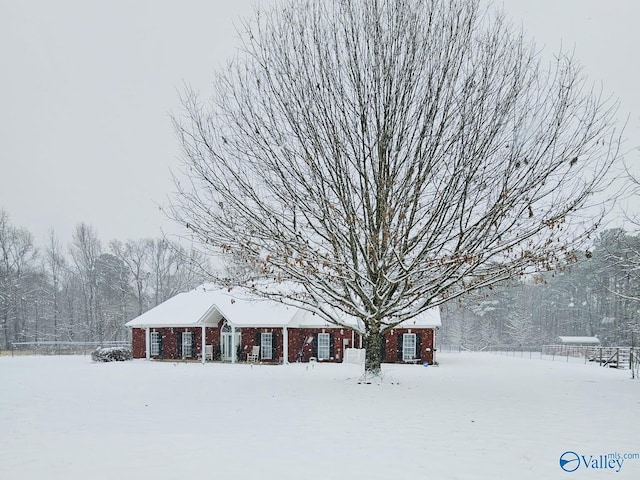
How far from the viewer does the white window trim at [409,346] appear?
26.1 meters

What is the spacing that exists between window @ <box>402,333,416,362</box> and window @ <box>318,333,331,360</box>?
3.89 meters

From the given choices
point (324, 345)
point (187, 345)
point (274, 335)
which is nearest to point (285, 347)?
point (274, 335)

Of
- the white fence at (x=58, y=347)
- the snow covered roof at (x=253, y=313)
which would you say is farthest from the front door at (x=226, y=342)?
the white fence at (x=58, y=347)

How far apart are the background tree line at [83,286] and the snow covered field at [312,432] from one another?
35.7 metres

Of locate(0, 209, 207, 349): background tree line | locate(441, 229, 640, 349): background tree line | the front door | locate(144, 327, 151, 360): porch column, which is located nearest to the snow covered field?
the front door

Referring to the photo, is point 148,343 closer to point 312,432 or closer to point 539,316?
point 312,432

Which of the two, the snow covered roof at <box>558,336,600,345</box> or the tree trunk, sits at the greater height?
the tree trunk

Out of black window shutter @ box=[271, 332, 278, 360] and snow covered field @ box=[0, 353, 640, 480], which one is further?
black window shutter @ box=[271, 332, 278, 360]

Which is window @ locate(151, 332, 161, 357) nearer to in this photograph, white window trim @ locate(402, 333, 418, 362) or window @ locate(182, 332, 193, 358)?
window @ locate(182, 332, 193, 358)

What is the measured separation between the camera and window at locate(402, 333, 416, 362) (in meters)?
26.1

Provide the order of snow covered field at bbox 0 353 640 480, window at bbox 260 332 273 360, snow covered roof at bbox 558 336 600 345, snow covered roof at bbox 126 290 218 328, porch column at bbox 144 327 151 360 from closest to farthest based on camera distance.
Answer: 1. snow covered field at bbox 0 353 640 480
2. window at bbox 260 332 273 360
3. snow covered roof at bbox 126 290 218 328
4. porch column at bbox 144 327 151 360
5. snow covered roof at bbox 558 336 600 345

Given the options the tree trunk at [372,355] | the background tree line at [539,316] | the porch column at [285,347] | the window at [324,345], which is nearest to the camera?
the tree trunk at [372,355]

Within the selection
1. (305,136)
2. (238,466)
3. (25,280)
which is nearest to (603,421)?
(238,466)

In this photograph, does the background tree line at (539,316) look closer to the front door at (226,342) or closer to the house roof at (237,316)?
the house roof at (237,316)
